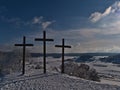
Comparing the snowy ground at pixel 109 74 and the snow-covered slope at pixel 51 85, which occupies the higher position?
the snow-covered slope at pixel 51 85

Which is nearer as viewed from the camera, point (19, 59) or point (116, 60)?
point (19, 59)

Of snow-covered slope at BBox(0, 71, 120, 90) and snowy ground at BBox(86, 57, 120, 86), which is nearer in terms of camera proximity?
snow-covered slope at BBox(0, 71, 120, 90)

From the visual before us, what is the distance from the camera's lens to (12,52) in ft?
139

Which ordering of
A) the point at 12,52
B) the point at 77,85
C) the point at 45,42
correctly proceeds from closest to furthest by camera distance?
the point at 77,85
the point at 45,42
the point at 12,52

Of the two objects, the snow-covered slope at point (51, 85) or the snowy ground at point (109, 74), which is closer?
the snow-covered slope at point (51, 85)

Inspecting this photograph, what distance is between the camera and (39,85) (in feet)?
48.7

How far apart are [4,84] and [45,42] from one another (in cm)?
585

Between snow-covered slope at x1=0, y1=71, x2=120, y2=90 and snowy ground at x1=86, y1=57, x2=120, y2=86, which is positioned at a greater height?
snow-covered slope at x1=0, y1=71, x2=120, y2=90

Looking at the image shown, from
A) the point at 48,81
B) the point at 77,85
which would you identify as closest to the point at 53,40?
the point at 48,81

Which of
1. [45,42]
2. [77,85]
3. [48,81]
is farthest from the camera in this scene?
[45,42]

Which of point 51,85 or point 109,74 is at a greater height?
point 51,85

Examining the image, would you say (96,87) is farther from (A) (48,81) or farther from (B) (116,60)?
(B) (116,60)

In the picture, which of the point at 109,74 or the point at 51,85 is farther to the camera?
Answer: the point at 109,74

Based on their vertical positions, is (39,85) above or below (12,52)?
below
